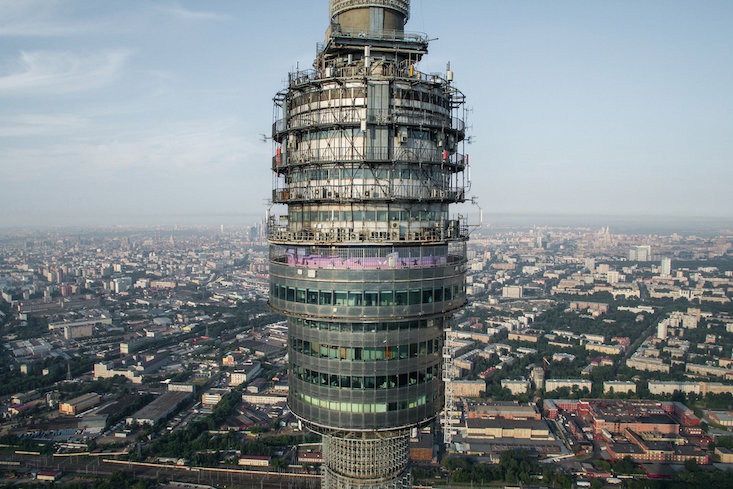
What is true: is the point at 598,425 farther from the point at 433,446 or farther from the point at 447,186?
the point at 447,186

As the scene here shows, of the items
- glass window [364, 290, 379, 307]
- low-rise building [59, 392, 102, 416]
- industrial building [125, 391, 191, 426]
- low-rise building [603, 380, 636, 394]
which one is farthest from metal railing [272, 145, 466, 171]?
low-rise building [603, 380, 636, 394]

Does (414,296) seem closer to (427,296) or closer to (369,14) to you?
(427,296)

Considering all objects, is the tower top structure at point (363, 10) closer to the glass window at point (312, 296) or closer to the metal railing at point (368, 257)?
the metal railing at point (368, 257)

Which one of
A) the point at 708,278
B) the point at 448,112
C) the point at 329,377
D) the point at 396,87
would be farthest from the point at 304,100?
the point at 708,278

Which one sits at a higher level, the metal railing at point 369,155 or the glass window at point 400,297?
the metal railing at point 369,155

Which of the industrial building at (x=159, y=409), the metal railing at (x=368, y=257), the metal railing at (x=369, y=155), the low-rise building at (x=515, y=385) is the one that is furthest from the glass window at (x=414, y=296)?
the low-rise building at (x=515, y=385)

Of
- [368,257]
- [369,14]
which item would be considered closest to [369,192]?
[368,257]

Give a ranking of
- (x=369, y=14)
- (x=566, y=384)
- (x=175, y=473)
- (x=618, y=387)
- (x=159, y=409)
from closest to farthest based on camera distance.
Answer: (x=369, y=14) → (x=175, y=473) → (x=159, y=409) → (x=618, y=387) → (x=566, y=384)

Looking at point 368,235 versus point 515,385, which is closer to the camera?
point 368,235
